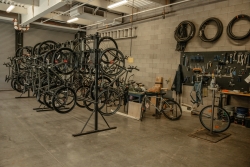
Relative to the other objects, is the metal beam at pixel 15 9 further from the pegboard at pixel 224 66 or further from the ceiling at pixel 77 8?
the pegboard at pixel 224 66

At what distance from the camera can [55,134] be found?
3639 mm

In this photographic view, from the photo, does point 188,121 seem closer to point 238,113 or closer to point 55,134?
point 238,113

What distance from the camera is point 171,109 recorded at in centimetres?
500

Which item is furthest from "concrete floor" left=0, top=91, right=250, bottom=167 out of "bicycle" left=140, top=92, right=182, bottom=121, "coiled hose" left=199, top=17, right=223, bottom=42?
"coiled hose" left=199, top=17, right=223, bottom=42

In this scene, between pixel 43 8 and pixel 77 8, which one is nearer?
pixel 43 8

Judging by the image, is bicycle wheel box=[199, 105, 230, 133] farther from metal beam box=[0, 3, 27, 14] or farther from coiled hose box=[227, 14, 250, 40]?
metal beam box=[0, 3, 27, 14]

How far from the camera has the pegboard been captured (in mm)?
4672

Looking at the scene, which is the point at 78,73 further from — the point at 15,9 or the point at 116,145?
the point at 15,9

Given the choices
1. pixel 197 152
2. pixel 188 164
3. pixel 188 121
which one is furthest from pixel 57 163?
pixel 188 121

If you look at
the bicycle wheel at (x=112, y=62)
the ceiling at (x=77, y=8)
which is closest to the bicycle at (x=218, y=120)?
the bicycle wheel at (x=112, y=62)

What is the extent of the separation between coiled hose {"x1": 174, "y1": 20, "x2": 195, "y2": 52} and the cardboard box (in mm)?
2293

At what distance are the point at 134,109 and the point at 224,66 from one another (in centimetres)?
260

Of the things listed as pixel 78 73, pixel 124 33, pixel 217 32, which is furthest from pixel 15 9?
pixel 217 32

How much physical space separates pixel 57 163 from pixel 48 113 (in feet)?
9.56
